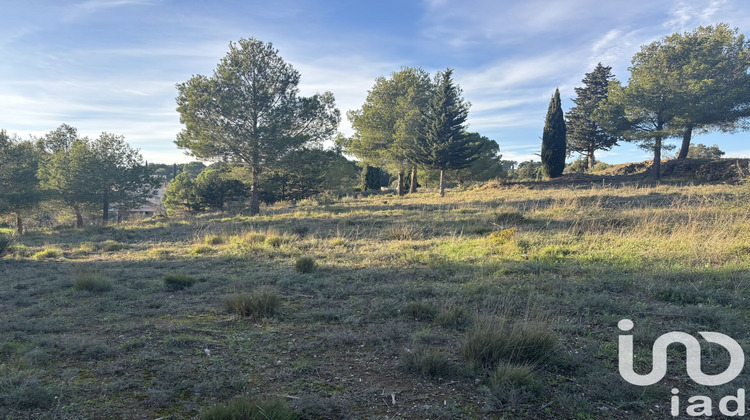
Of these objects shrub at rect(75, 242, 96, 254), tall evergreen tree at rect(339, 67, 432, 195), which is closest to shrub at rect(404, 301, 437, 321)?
shrub at rect(75, 242, 96, 254)

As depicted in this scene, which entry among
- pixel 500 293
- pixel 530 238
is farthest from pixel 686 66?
pixel 500 293

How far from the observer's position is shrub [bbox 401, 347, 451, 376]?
9.43 ft

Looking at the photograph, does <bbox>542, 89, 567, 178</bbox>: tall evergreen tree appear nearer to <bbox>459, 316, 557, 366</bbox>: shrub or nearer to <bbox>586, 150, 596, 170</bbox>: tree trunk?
<bbox>586, 150, 596, 170</bbox>: tree trunk

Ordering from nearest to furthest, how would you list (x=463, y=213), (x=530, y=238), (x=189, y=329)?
(x=189, y=329), (x=530, y=238), (x=463, y=213)

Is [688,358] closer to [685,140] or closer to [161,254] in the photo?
[161,254]

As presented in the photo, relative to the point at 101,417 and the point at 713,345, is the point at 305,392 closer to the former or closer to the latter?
the point at 101,417

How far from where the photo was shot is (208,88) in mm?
20125

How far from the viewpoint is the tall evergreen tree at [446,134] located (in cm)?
2473

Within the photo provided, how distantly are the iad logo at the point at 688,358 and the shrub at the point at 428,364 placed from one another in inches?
54.5

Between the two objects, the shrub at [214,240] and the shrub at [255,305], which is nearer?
the shrub at [255,305]

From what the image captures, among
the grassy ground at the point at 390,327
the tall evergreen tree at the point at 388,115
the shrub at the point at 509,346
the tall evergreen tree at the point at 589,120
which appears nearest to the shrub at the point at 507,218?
the grassy ground at the point at 390,327

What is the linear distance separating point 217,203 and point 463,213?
Result: 3313cm

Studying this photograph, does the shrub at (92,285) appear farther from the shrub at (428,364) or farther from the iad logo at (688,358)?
the iad logo at (688,358)

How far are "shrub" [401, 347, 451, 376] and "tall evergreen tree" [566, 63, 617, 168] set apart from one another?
132 feet
